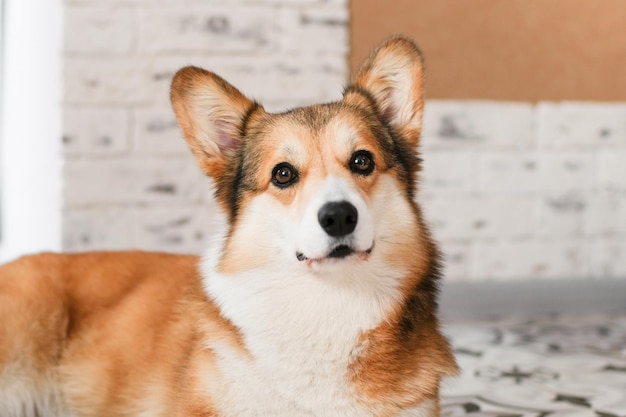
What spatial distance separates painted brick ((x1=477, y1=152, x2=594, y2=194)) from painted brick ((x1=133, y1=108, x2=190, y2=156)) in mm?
1368

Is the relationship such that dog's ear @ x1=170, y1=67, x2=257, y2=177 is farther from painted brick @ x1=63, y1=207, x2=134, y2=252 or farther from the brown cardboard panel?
the brown cardboard panel

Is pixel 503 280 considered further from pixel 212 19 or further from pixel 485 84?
pixel 212 19

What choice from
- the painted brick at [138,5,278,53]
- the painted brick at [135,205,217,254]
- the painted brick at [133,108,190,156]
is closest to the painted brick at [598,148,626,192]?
the painted brick at [138,5,278,53]

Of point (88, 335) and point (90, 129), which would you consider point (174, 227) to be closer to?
point (90, 129)

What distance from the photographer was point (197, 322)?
1.54 meters

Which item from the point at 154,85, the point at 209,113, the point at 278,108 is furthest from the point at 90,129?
the point at 209,113

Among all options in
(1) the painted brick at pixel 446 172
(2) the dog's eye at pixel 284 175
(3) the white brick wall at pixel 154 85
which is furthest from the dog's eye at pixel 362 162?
(1) the painted brick at pixel 446 172

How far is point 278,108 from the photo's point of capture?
2896mm

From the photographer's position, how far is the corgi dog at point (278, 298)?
1.37m

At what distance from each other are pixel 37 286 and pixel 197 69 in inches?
28.5

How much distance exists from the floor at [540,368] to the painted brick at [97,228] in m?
1.35

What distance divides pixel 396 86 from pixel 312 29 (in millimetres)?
1333

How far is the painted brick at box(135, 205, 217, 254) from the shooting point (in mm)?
2826

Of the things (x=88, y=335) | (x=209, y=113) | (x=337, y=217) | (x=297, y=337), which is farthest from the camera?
(x=88, y=335)
